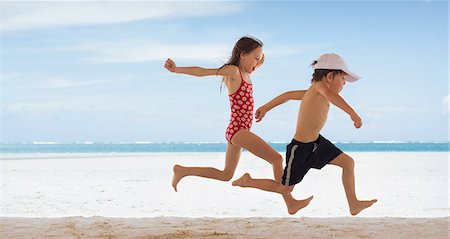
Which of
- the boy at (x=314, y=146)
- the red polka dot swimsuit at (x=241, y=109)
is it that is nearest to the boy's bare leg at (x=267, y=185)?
the boy at (x=314, y=146)

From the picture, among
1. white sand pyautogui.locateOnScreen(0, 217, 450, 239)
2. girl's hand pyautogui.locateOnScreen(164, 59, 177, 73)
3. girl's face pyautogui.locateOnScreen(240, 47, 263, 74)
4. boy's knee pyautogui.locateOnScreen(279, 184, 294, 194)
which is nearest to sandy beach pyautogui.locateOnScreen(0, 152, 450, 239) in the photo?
white sand pyautogui.locateOnScreen(0, 217, 450, 239)

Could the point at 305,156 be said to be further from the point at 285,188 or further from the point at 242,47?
the point at 242,47

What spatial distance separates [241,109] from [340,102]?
753mm

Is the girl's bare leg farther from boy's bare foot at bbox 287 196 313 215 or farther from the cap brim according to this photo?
the cap brim

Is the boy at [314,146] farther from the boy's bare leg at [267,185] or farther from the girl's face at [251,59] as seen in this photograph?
the girl's face at [251,59]

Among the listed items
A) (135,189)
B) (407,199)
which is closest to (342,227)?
(407,199)

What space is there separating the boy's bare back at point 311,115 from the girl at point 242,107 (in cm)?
23

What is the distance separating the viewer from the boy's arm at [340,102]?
12.5ft

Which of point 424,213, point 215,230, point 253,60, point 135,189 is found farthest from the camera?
point 135,189

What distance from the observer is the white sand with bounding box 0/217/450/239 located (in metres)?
5.95

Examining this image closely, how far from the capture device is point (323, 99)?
4207mm

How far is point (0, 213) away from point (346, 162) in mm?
5732

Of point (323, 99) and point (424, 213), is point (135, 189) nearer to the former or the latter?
point (424, 213)

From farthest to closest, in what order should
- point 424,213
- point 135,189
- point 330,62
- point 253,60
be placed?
point 135,189
point 424,213
point 253,60
point 330,62
